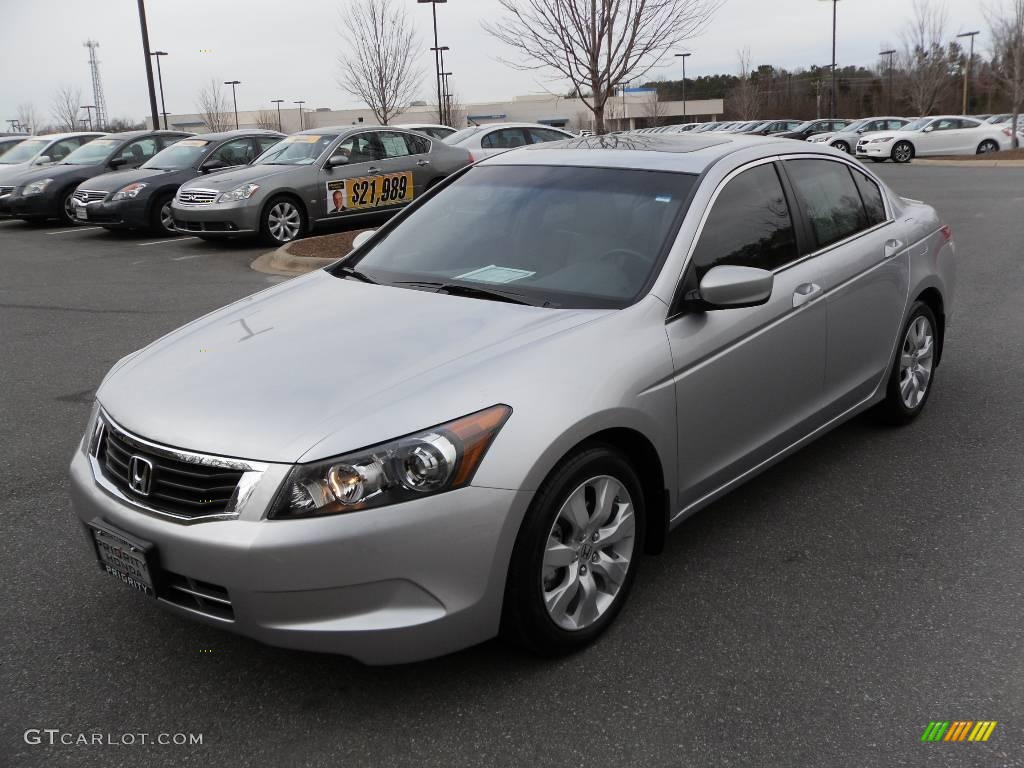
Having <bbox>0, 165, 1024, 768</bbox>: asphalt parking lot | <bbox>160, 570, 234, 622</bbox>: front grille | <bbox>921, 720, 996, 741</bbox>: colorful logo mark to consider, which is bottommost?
<bbox>921, 720, 996, 741</bbox>: colorful logo mark

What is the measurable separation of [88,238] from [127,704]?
14937 mm

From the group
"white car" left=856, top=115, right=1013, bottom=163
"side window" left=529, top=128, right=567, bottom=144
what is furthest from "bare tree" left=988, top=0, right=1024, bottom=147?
"side window" left=529, top=128, right=567, bottom=144

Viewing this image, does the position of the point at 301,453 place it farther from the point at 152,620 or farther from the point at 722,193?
the point at 722,193

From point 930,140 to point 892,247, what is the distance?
3170cm

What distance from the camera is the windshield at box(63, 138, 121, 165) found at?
1822 cm

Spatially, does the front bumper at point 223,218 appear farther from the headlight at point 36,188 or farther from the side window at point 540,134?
the side window at point 540,134

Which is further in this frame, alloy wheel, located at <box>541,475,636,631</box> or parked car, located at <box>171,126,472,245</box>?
parked car, located at <box>171,126,472,245</box>

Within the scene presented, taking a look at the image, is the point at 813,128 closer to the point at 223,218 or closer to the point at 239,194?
the point at 239,194

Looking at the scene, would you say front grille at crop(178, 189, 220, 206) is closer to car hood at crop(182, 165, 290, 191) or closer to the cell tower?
car hood at crop(182, 165, 290, 191)

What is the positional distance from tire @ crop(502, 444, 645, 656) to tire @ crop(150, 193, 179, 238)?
14017 millimetres

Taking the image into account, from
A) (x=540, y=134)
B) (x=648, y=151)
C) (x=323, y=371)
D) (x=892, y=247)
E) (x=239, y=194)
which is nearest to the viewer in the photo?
(x=323, y=371)

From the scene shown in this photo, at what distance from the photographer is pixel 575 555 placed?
10.2ft

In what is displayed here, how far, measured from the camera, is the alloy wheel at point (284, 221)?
547 inches

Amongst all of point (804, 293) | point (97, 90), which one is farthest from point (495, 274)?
point (97, 90)
